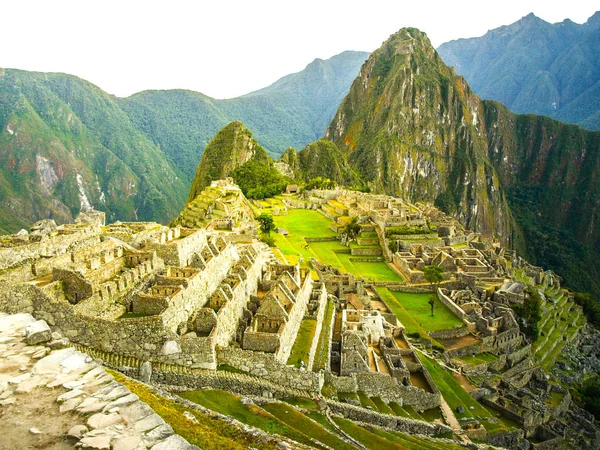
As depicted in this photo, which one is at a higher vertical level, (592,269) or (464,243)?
(464,243)

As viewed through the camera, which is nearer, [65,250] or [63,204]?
[65,250]

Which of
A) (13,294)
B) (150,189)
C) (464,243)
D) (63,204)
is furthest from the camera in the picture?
(150,189)

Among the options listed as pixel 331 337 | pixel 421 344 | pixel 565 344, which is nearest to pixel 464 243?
pixel 565 344

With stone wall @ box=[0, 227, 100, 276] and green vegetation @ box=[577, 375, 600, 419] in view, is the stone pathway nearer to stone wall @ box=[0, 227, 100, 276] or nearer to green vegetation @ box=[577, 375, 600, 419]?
stone wall @ box=[0, 227, 100, 276]

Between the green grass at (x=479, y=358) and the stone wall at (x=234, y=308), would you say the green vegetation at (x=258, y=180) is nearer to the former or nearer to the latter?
the green grass at (x=479, y=358)

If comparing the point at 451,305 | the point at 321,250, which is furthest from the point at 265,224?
the point at 451,305

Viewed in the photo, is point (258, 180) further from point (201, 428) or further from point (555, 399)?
point (201, 428)

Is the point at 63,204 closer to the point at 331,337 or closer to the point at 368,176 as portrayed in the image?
the point at 368,176
